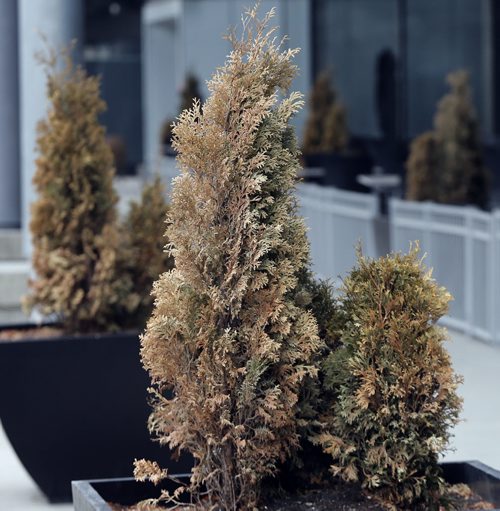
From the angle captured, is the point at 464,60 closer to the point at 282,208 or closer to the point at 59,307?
the point at 59,307

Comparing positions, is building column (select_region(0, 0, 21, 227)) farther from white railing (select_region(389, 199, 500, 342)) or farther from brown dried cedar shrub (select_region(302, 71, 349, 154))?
brown dried cedar shrub (select_region(302, 71, 349, 154))

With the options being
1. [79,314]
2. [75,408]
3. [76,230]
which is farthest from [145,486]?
[76,230]

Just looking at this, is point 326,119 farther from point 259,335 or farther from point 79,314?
point 259,335

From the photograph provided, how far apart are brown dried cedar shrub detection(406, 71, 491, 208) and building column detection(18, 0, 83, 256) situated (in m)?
5.51

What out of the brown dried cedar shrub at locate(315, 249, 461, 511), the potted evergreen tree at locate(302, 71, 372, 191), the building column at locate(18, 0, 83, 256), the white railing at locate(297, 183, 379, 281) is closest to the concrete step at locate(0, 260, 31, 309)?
the building column at locate(18, 0, 83, 256)

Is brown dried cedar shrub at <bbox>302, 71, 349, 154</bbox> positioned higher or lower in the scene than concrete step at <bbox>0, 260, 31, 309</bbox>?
higher

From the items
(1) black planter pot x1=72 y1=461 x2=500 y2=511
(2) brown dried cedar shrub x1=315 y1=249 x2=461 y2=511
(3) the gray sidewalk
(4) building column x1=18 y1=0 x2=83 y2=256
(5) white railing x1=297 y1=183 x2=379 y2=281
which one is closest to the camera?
(2) brown dried cedar shrub x1=315 y1=249 x2=461 y2=511

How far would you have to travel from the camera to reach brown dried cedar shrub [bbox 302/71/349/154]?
867 inches

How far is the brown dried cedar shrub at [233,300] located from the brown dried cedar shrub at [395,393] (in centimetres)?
17

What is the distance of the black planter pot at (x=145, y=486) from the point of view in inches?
178

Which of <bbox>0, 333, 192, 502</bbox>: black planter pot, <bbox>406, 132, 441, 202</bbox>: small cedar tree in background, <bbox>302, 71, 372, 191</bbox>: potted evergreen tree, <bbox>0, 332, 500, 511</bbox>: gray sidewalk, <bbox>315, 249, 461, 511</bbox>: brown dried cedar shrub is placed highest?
<bbox>302, 71, 372, 191</bbox>: potted evergreen tree

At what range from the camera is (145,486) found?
15.4ft

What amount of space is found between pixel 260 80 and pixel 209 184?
1.38 ft

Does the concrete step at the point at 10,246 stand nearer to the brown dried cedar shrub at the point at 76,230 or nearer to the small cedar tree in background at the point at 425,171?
the small cedar tree in background at the point at 425,171
